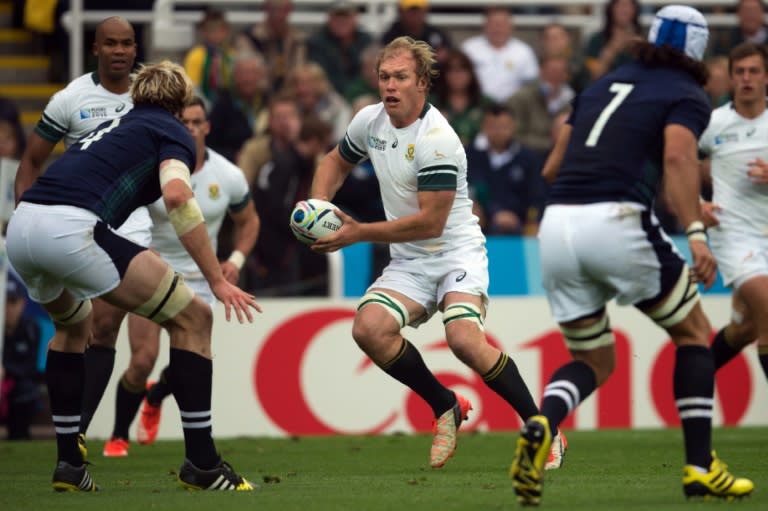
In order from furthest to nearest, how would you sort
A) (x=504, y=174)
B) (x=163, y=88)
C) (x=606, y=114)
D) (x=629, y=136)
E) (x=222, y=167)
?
(x=504, y=174), (x=222, y=167), (x=163, y=88), (x=606, y=114), (x=629, y=136)

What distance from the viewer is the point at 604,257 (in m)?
7.20

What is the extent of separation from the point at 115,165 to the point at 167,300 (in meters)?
0.80

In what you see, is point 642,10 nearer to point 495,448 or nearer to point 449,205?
point 495,448

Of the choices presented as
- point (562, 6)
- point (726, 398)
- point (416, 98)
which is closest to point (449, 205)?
point (416, 98)

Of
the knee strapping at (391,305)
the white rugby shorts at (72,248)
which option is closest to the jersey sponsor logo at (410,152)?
the knee strapping at (391,305)

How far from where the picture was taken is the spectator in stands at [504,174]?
15797 mm

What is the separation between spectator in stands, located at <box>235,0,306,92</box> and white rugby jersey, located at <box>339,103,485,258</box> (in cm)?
737

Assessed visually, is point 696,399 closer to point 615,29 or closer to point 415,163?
point 415,163

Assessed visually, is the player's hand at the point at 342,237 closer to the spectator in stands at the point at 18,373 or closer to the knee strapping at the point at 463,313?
the knee strapping at the point at 463,313

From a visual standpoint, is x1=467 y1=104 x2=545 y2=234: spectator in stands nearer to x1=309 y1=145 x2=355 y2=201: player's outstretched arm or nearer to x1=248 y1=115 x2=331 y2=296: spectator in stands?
x1=248 y1=115 x2=331 y2=296: spectator in stands

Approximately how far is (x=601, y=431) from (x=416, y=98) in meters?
5.73

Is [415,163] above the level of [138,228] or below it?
above

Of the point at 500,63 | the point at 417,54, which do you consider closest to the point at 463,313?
the point at 417,54

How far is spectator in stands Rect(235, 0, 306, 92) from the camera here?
16734 millimetres
